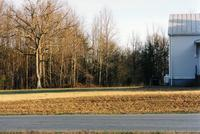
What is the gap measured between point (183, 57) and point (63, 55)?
21.7 m

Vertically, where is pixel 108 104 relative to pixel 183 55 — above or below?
below

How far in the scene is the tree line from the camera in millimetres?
62938

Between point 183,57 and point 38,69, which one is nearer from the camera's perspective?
point 183,57

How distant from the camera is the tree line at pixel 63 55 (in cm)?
6294

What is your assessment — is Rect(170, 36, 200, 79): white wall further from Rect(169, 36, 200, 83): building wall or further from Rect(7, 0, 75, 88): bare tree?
Rect(7, 0, 75, 88): bare tree

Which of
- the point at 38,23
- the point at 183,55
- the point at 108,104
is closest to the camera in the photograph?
the point at 108,104

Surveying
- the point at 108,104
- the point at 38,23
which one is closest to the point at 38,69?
the point at 38,23

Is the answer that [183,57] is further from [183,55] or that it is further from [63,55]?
[63,55]

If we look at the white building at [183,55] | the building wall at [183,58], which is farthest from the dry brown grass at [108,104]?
the building wall at [183,58]

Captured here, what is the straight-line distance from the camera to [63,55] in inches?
2783

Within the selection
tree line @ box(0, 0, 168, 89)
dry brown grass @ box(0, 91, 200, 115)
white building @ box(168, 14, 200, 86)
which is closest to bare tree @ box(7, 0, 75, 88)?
tree line @ box(0, 0, 168, 89)

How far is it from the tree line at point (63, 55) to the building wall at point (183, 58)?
12.9 metres

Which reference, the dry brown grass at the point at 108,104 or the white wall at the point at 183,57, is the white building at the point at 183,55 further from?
the dry brown grass at the point at 108,104

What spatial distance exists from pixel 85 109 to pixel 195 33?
2870 cm
